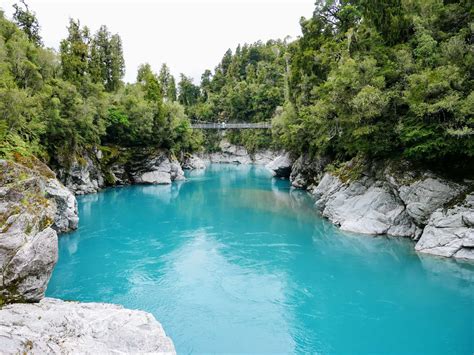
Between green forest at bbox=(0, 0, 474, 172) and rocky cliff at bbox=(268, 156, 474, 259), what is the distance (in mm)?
1043

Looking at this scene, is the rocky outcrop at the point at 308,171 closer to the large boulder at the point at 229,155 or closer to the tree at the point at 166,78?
the tree at the point at 166,78

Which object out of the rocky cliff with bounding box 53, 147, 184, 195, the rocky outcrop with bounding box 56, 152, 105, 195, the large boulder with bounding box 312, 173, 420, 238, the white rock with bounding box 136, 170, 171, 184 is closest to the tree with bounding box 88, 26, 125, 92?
the rocky cliff with bounding box 53, 147, 184, 195

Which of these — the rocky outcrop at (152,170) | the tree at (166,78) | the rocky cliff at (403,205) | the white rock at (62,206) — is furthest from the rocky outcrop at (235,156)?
the white rock at (62,206)

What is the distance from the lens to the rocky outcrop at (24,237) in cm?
781

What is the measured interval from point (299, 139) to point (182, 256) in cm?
2106

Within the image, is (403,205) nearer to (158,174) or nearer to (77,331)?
(77,331)

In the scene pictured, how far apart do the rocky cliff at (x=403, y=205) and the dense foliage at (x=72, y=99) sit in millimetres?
16456

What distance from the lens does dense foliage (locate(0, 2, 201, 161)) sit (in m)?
21.9

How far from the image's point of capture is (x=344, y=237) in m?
18.1

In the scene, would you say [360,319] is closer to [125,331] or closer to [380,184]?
[125,331]

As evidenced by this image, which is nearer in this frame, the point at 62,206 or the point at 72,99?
the point at 62,206

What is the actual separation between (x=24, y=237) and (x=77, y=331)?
2.91 m

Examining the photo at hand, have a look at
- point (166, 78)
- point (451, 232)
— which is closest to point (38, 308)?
point (451, 232)

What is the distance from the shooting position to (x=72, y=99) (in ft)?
94.2
